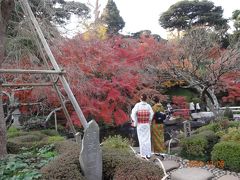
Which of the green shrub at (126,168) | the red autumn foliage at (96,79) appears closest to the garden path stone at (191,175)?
the green shrub at (126,168)

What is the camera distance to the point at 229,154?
730 cm

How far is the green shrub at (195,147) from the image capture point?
26.9 ft

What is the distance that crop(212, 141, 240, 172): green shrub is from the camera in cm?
A: 717

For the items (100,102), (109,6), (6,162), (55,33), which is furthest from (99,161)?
(109,6)

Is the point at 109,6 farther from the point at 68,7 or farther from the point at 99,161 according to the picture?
the point at 99,161

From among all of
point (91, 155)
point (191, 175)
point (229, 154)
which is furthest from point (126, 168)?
point (229, 154)

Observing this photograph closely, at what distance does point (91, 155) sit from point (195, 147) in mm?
4506

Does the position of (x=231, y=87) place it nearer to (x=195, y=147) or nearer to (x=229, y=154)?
(x=195, y=147)

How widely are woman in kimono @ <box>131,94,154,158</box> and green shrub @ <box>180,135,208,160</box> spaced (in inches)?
54.6

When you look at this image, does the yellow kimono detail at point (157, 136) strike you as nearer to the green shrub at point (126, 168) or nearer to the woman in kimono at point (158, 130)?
the woman in kimono at point (158, 130)

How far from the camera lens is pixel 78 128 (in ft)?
45.3

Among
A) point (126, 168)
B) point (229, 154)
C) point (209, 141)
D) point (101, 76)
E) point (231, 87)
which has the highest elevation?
point (101, 76)

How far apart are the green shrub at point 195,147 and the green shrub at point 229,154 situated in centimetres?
63

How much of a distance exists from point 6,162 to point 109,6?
28.1 metres
